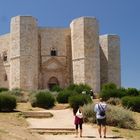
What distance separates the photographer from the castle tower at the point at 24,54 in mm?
43550

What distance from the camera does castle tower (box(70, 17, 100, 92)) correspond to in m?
43.4

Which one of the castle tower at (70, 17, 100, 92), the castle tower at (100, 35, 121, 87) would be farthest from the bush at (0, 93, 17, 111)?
the castle tower at (100, 35, 121, 87)

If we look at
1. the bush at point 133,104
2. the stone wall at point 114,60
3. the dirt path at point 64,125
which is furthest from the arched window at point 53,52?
the dirt path at point 64,125

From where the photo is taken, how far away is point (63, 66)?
47.0 m

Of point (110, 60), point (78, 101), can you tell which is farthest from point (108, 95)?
point (110, 60)

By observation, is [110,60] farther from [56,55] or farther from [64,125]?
[64,125]

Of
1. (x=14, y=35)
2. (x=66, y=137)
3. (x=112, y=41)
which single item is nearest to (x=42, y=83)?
(x=14, y=35)

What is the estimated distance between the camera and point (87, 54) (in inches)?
1718

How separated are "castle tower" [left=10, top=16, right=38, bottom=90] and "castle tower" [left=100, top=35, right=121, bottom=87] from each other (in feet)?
27.0

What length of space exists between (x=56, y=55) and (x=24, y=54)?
14.5 feet

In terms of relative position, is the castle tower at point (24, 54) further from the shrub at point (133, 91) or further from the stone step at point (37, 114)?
the stone step at point (37, 114)

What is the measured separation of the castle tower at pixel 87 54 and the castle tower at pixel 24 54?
4.30 metres

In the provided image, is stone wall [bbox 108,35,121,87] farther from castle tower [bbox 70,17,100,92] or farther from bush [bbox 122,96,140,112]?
bush [bbox 122,96,140,112]

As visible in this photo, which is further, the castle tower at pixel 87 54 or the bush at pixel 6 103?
the castle tower at pixel 87 54
